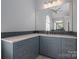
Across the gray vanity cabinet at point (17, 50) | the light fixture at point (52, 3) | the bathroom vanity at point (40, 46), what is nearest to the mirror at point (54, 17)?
the light fixture at point (52, 3)

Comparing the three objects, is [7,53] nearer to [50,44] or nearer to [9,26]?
[9,26]

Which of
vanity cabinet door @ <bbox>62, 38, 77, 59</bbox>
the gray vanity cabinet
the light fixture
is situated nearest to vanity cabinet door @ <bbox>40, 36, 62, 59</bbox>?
vanity cabinet door @ <bbox>62, 38, 77, 59</bbox>

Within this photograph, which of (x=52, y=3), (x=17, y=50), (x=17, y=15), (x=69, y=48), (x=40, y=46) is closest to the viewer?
(x=17, y=50)

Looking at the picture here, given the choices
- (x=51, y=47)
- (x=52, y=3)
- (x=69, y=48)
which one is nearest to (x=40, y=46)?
(x=51, y=47)

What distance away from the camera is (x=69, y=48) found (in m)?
1.97

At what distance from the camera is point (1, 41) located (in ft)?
5.36

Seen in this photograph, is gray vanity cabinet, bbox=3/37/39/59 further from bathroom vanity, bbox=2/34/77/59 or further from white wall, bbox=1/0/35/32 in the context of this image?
white wall, bbox=1/0/35/32

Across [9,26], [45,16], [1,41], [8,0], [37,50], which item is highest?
[8,0]

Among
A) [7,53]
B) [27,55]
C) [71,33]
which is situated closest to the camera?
[7,53]

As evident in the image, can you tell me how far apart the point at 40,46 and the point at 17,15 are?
1131mm

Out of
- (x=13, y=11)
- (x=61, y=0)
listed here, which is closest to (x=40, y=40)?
(x=13, y=11)

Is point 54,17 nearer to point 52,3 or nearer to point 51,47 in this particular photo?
point 52,3

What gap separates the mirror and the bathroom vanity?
40cm

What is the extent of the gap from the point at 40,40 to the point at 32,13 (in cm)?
105
